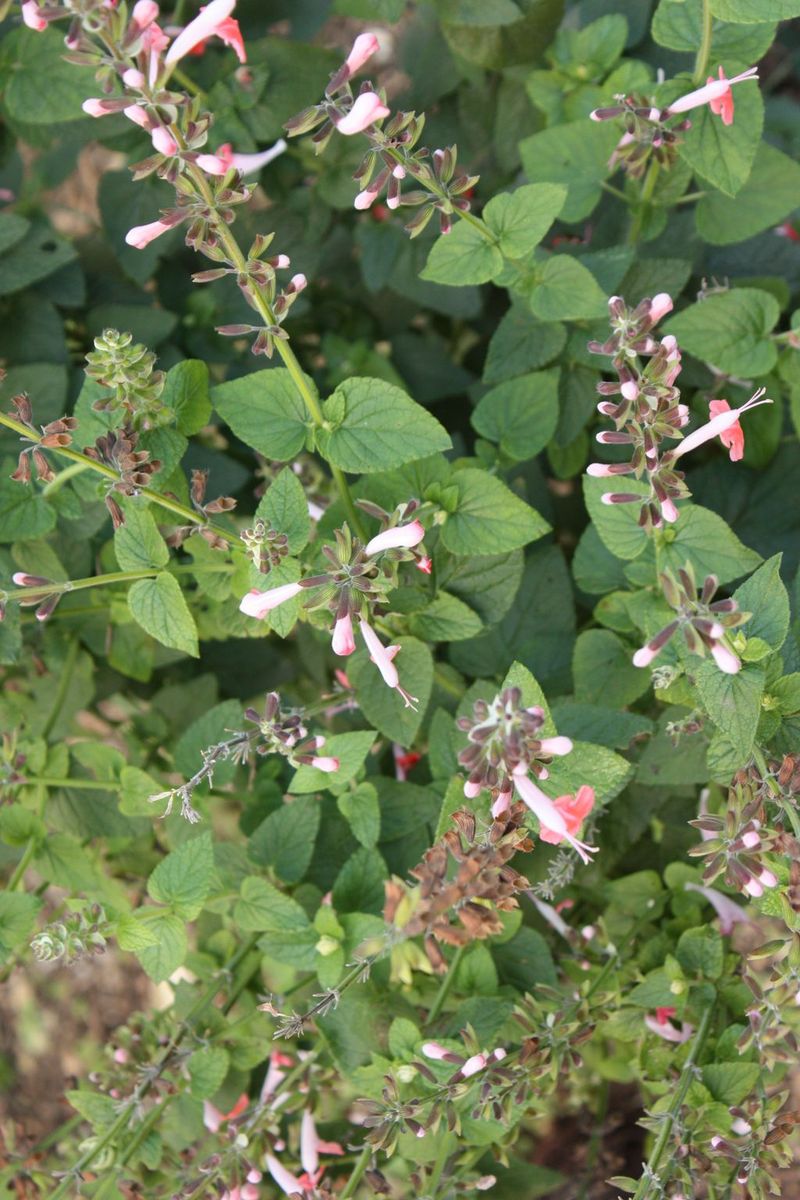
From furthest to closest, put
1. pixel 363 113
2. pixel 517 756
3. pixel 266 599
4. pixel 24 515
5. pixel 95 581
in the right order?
pixel 24 515, pixel 95 581, pixel 266 599, pixel 363 113, pixel 517 756

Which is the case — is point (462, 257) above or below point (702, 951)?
above

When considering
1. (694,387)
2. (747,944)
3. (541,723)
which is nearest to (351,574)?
(541,723)

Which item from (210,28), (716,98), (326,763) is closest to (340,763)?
(326,763)

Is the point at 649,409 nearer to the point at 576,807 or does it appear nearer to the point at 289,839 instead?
the point at 576,807

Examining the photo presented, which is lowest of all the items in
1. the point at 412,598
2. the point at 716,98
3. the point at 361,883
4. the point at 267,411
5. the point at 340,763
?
the point at 361,883

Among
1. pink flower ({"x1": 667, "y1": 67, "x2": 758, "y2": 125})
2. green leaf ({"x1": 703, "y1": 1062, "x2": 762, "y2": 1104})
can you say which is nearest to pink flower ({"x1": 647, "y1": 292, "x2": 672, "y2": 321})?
pink flower ({"x1": 667, "y1": 67, "x2": 758, "y2": 125})

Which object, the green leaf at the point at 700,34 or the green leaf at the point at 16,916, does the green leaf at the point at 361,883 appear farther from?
the green leaf at the point at 700,34

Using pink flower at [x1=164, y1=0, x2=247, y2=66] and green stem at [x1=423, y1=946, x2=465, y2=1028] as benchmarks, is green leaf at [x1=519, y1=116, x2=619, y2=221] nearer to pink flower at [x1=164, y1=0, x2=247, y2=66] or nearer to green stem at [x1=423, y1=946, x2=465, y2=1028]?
pink flower at [x1=164, y1=0, x2=247, y2=66]

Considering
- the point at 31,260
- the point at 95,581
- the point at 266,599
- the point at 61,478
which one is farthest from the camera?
the point at 31,260

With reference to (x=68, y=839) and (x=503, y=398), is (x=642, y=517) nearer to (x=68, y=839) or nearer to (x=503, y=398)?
(x=503, y=398)
